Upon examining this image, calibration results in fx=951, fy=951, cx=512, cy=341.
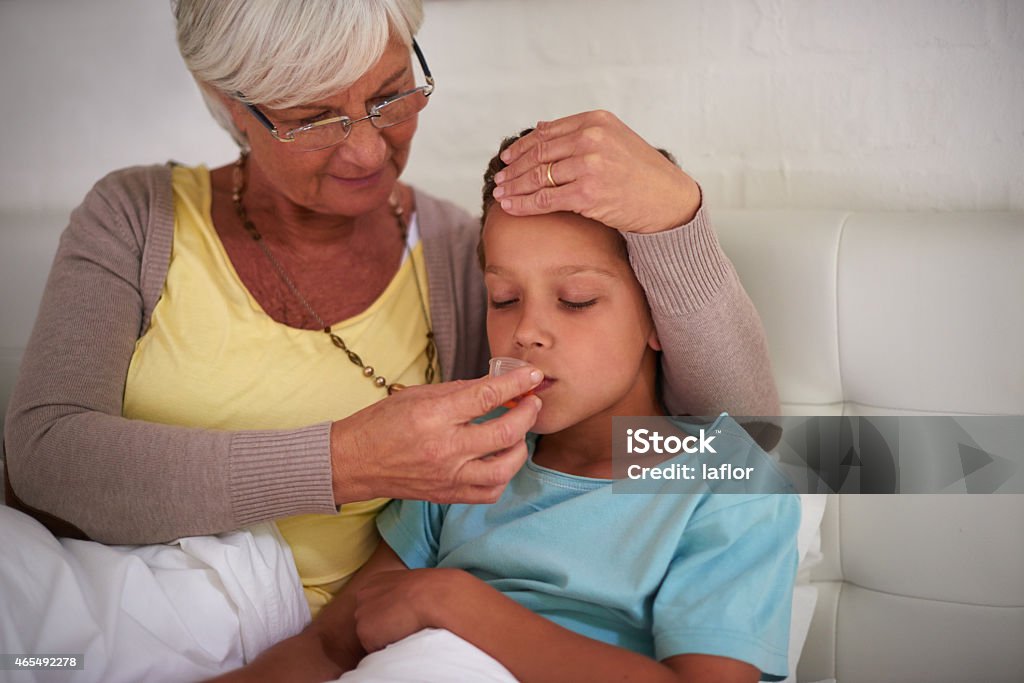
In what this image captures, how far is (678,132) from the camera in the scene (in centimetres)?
166

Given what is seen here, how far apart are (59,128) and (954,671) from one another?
195 cm

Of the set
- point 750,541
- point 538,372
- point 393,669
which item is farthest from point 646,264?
point 393,669

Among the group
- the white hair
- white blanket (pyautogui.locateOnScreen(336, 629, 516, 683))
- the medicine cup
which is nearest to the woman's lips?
the white hair

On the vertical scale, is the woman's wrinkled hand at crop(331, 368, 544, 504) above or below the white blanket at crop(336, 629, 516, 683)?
above

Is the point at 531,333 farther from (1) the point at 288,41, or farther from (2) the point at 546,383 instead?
(1) the point at 288,41

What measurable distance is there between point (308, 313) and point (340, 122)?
0.31 metres

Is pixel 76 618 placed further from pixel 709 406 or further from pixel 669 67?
pixel 669 67

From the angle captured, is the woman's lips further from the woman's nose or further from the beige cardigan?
the beige cardigan

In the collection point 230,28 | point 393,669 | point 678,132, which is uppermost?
point 230,28

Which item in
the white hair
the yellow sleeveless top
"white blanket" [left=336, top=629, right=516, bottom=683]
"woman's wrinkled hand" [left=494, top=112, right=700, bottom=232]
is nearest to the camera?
"white blanket" [left=336, top=629, right=516, bottom=683]

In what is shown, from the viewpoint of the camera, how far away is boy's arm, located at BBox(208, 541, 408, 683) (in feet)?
3.87

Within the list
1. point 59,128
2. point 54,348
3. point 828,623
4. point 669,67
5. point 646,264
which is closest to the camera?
point 646,264

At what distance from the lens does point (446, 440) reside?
1058 millimetres

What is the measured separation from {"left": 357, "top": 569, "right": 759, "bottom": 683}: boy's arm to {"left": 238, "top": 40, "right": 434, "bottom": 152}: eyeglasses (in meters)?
0.59
